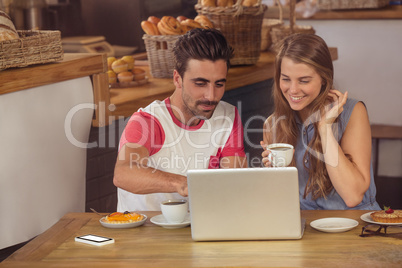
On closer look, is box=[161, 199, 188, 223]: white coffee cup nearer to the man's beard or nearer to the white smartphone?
the white smartphone

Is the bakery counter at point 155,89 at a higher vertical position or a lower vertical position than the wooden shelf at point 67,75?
lower

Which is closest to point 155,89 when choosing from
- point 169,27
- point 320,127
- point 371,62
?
point 169,27

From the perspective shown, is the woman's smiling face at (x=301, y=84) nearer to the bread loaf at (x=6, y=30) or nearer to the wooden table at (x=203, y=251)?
the wooden table at (x=203, y=251)

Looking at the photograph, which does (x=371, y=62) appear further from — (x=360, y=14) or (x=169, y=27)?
(x=169, y=27)

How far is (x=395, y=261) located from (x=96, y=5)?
12.2ft

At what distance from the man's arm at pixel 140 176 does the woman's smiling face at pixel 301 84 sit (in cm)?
59

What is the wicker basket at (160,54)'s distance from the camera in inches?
126

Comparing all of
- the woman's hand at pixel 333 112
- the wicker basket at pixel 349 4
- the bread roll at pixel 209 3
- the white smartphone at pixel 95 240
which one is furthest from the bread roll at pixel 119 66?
the wicker basket at pixel 349 4

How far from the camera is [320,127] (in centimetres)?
227

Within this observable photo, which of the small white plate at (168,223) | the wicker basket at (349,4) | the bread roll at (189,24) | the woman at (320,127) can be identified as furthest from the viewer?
the wicker basket at (349,4)

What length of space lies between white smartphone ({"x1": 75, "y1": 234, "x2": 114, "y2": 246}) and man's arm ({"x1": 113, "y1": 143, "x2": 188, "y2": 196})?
1.00 feet

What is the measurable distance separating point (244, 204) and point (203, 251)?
17 centimetres

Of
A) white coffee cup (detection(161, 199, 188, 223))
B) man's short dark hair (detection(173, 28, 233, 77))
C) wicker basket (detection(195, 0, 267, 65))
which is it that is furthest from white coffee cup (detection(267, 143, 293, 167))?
wicker basket (detection(195, 0, 267, 65))

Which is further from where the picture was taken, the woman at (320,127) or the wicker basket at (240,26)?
the wicker basket at (240,26)
